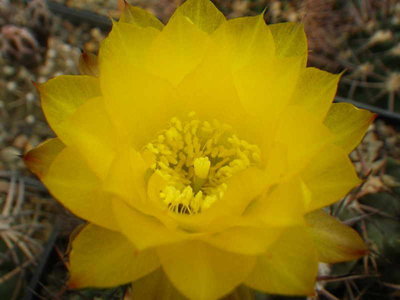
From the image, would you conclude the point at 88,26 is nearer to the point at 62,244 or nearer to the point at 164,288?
the point at 62,244

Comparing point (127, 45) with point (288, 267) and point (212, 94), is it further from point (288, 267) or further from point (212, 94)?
point (288, 267)

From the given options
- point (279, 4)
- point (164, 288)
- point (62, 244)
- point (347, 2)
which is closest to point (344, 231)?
point (164, 288)

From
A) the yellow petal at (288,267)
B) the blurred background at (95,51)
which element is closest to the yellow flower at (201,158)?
the yellow petal at (288,267)

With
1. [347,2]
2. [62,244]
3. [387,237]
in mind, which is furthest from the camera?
[347,2]

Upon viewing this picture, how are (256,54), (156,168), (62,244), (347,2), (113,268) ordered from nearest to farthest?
(113,268) → (256,54) → (156,168) → (62,244) → (347,2)

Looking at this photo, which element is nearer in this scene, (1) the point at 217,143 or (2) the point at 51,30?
(1) the point at 217,143
